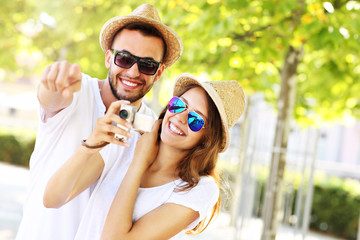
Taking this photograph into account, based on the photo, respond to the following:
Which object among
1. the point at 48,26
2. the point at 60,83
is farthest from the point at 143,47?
the point at 48,26

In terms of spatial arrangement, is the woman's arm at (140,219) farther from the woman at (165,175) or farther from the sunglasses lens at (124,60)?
the sunglasses lens at (124,60)

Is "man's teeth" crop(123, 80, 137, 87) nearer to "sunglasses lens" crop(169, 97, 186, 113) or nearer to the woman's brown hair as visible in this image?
"sunglasses lens" crop(169, 97, 186, 113)

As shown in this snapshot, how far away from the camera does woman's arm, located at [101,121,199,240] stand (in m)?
1.97

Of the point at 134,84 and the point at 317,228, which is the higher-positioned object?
the point at 134,84

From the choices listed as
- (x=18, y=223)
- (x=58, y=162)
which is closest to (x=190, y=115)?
(x=58, y=162)

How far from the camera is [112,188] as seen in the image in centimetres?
213

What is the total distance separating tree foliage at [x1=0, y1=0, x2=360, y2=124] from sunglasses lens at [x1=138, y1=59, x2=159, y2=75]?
1.65 metres

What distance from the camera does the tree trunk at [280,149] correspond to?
566cm

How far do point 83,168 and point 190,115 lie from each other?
1.81ft

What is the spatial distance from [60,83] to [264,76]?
5.64 m

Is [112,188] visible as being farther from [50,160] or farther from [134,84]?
[134,84]

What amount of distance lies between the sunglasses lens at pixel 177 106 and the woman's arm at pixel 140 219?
269 millimetres

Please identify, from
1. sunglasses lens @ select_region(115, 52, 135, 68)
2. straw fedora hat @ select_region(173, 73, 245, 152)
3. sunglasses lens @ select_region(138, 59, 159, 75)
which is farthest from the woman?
sunglasses lens @ select_region(115, 52, 135, 68)

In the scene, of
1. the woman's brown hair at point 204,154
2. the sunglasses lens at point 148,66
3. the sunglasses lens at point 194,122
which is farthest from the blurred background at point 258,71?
the sunglasses lens at point 148,66
